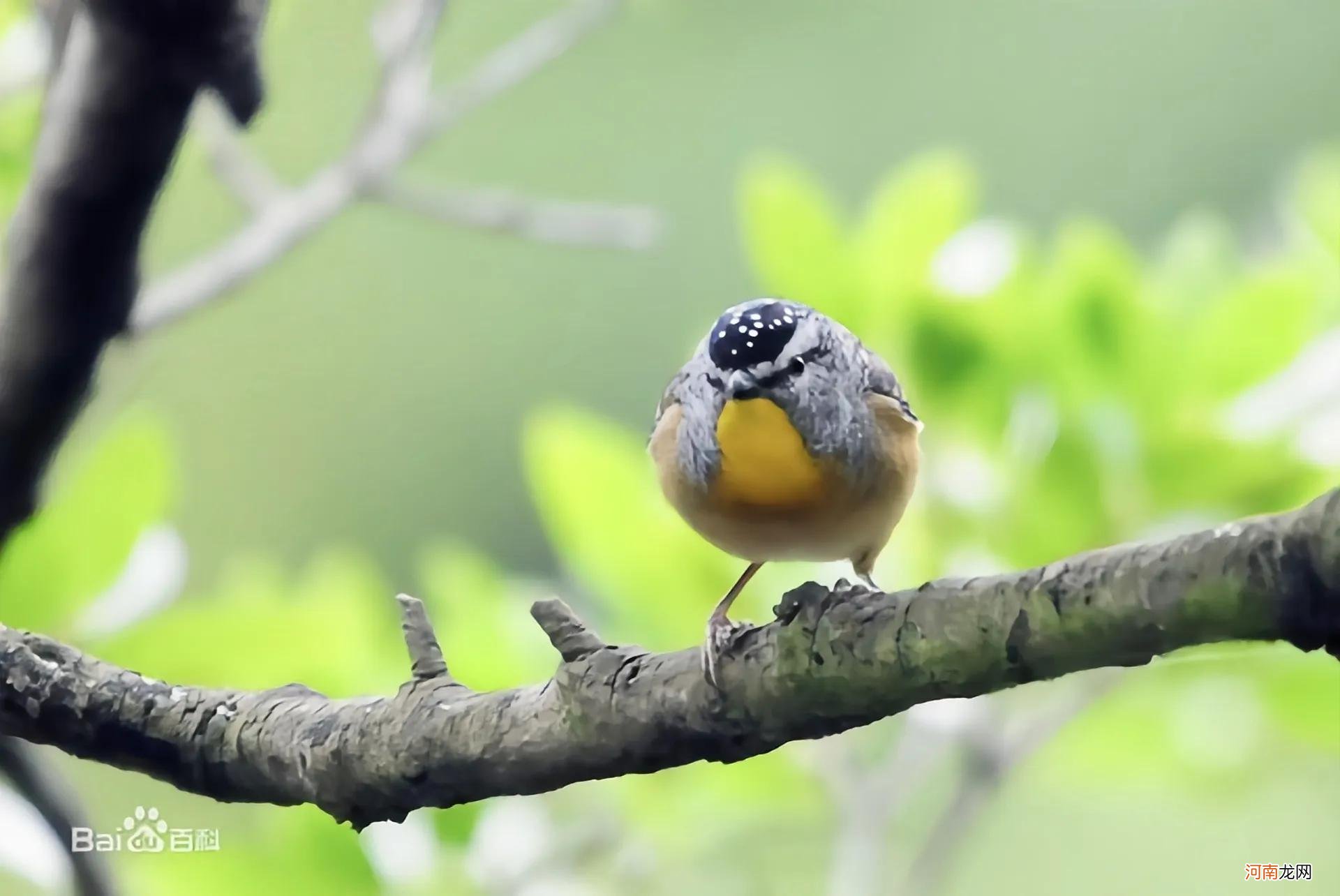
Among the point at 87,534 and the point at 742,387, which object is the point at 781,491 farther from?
the point at 87,534

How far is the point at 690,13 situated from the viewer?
124 cm

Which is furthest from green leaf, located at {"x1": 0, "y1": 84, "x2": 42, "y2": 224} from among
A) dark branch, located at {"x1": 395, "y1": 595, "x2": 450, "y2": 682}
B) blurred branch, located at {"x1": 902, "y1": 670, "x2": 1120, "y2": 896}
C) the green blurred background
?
blurred branch, located at {"x1": 902, "y1": 670, "x2": 1120, "y2": 896}

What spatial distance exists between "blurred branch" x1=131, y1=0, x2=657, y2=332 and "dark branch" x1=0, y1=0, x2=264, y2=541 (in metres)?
0.19

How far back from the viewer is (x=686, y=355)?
3.36 feet

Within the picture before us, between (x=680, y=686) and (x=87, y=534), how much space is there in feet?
1.57

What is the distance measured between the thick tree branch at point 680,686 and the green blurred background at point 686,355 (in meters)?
0.29

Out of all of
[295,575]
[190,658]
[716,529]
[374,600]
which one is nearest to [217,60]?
[716,529]

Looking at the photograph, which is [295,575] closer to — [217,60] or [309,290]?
[309,290]

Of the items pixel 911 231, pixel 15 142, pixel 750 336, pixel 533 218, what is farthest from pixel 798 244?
pixel 15 142

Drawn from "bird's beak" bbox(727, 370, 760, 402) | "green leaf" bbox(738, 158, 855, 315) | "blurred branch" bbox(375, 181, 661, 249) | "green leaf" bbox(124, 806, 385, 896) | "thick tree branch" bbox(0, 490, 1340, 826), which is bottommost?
"green leaf" bbox(124, 806, 385, 896)

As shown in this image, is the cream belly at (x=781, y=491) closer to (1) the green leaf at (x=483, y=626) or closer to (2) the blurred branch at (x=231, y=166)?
(1) the green leaf at (x=483, y=626)

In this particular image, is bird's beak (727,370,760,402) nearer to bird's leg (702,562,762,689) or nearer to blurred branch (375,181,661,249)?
bird's leg (702,562,762,689)

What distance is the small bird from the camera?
0.48 meters

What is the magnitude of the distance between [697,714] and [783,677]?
0.04 m
